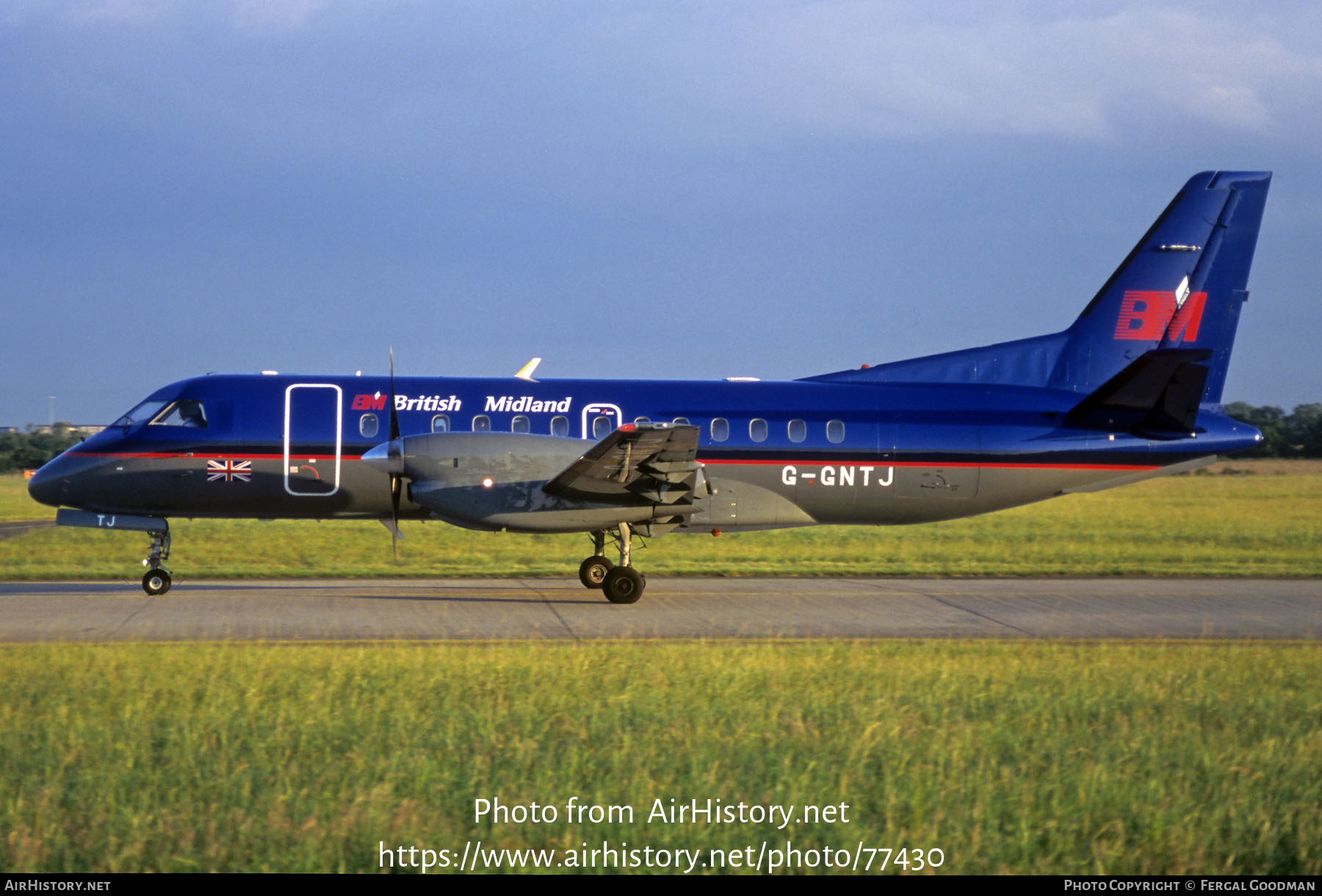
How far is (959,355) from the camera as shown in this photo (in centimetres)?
1847

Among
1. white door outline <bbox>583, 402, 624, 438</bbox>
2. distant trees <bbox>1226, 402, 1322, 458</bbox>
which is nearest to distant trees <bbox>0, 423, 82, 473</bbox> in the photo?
white door outline <bbox>583, 402, 624, 438</bbox>

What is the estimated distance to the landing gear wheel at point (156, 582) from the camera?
52.5ft

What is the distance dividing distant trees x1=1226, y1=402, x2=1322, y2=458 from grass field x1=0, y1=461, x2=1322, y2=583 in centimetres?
3166

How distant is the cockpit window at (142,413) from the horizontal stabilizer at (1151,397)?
46.2 feet

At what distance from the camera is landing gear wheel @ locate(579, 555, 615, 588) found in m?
17.1

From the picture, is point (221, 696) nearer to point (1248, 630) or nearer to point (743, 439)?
point (743, 439)

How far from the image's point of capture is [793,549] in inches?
1030

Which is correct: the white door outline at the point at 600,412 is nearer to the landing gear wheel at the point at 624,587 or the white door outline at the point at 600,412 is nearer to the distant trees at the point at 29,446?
the landing gear wheel at the point at 624,587

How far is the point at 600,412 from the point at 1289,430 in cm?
6933

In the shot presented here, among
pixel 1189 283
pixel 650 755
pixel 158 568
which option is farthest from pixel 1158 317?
pixel 158 568

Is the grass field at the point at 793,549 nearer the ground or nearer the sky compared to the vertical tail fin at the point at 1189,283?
nearer the ground

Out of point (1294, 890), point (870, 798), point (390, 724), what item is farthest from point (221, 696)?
point (1294, 890)

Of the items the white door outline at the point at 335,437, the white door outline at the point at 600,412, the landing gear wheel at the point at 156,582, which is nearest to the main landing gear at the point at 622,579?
the white door outline at the point at 600,412

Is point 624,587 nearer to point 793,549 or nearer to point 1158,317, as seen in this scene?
point 1158,317
